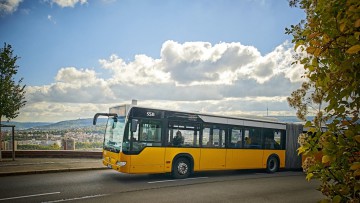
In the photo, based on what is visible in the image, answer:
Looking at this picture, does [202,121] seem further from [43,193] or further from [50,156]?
[50,156]

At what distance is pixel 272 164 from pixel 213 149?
15.4 feet

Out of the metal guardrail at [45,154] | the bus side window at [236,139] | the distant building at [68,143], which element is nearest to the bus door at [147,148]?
the bus side window at [236,139]

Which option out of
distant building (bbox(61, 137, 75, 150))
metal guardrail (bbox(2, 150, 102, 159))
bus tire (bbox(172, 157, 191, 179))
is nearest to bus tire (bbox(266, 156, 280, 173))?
bus tire (bbox(172, 157, 191, 179))

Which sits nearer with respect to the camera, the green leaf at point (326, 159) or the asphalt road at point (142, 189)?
the green leaf at point (326, 159)

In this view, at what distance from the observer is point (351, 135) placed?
1980 millimetres

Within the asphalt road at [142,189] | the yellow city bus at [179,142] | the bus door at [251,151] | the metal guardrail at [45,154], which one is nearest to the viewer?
the asphalt road at [142,189]

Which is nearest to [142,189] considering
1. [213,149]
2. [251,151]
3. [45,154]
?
[213,149]

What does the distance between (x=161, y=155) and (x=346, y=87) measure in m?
9.79

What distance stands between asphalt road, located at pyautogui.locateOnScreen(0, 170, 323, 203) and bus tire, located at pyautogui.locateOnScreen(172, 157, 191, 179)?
0.35 m

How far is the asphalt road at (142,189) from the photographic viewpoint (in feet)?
27.3

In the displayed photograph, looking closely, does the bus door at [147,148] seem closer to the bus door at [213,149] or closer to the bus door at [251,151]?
the bus door at [213,149]

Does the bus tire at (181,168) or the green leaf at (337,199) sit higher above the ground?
the green leaf at (337,199)

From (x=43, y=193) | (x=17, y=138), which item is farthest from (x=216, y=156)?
(x=17, y=138)

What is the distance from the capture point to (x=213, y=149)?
13.0 metres
